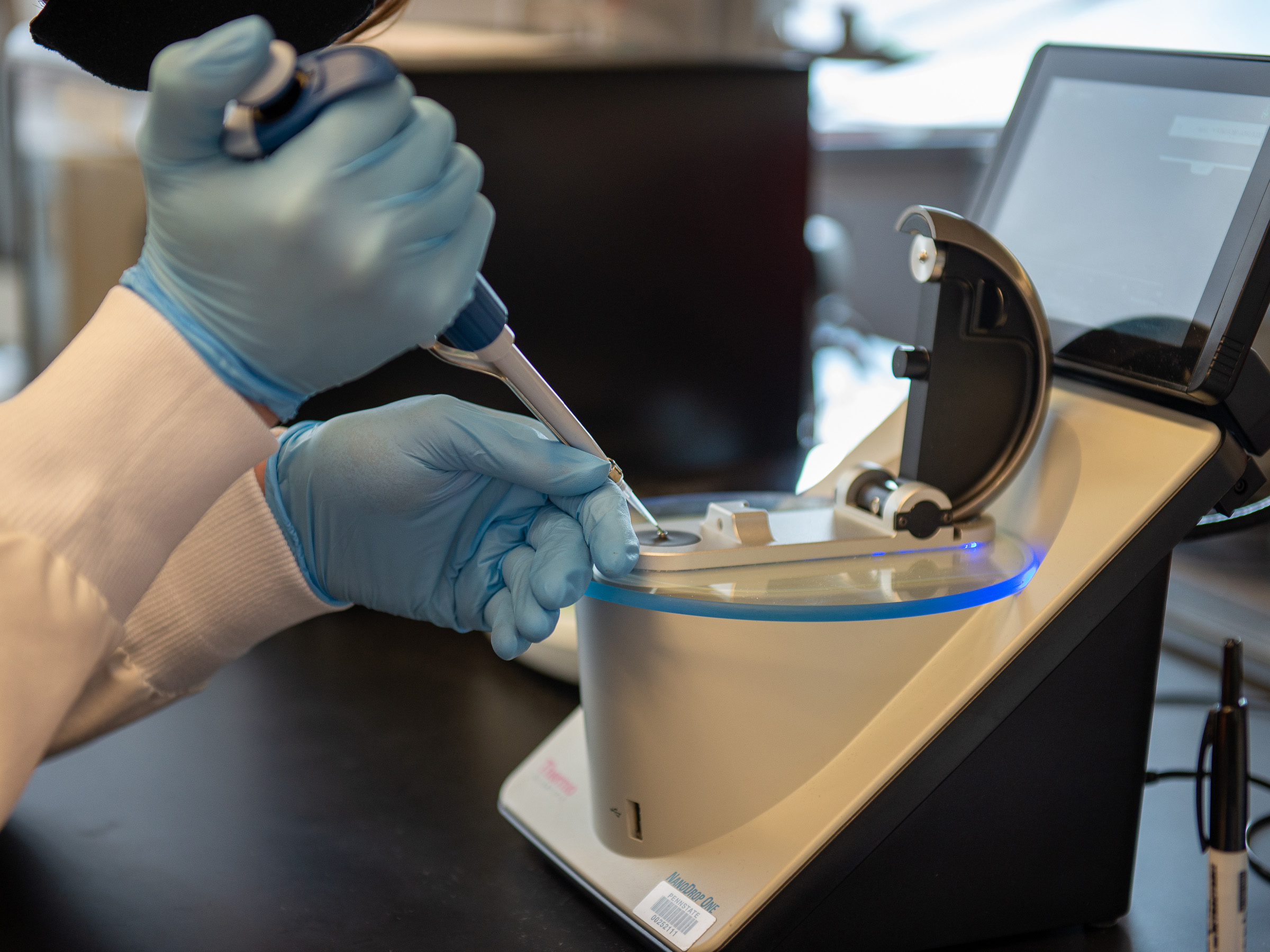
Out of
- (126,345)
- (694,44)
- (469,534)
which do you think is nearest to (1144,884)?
(469,534)

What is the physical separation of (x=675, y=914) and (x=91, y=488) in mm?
346

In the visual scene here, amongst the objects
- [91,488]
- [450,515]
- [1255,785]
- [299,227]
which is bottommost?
[1255,785]

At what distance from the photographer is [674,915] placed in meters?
0.56

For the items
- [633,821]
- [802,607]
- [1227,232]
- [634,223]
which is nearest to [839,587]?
[802,607]

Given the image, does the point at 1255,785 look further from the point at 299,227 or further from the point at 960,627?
the point at 299,227

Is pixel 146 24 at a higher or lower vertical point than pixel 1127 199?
higher

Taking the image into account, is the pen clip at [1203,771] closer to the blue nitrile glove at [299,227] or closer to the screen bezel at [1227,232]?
the screen bezel at [1227,232]

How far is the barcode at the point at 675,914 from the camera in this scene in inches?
21.5

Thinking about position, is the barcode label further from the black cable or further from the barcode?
the black cable

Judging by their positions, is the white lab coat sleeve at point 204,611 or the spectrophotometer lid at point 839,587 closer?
the spectrophotometer lid at point 839,587

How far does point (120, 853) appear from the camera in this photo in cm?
69

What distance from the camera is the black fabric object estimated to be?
53 centimetres

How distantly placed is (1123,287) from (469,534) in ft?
1.36

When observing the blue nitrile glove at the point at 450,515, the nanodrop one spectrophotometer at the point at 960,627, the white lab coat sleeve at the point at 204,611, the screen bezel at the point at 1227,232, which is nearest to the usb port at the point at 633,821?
the nanodrop one spectrophotometer at the point at 960,627
